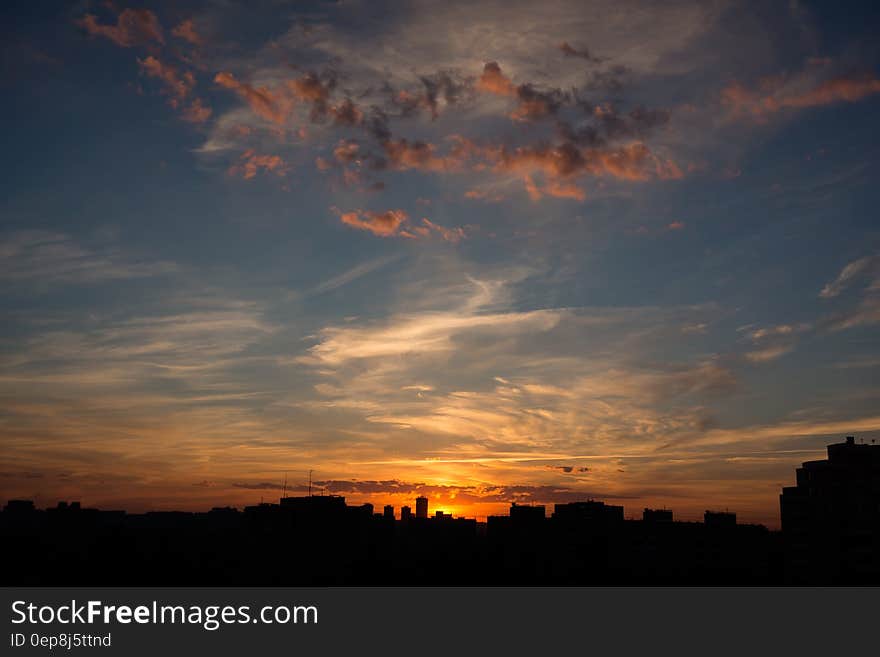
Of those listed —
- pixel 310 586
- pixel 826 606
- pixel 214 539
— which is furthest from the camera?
pixel 214 539

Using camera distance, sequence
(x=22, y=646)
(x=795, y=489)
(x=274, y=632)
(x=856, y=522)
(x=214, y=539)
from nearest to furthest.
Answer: (x=22, y=646), (x=856, y=522), (x=795, y=489), (x=274, y=632), (x=214, y=539)

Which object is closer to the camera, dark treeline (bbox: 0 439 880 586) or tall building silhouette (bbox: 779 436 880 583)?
tall building silhouette (bbox: 779 436 880 583)

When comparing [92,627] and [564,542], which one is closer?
[92,627]

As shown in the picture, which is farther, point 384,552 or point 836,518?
point 384,552

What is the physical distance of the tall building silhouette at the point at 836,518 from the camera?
275ft

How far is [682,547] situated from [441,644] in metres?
61.4

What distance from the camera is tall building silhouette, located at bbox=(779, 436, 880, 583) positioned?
83875 mm

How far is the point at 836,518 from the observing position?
86250mm

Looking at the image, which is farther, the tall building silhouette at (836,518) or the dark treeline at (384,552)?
the dark treeline at (384,552)

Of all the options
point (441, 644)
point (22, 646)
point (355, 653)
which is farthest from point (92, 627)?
point (441, 644)

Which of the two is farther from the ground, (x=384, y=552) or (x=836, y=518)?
(x=836, y=518)

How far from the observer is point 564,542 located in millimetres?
148500

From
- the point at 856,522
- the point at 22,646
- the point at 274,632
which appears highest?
the point at 856,522

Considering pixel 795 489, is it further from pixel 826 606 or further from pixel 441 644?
pixel 441 644
